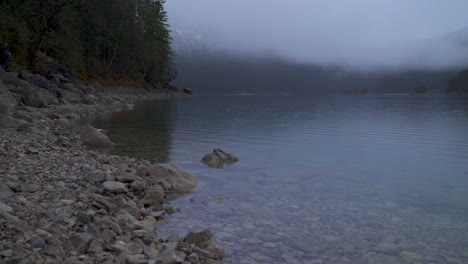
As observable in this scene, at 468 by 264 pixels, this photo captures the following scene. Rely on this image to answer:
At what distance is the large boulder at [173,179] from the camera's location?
1052 centimetres

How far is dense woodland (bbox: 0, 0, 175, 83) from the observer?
43.8 m

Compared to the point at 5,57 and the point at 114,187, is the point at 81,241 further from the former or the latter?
the point at 5,57

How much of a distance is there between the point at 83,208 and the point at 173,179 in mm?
3852

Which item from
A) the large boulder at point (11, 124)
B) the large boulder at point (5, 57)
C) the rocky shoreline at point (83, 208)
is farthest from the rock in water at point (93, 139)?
the large boulder at point (5, 57)

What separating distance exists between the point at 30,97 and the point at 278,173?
20.3m

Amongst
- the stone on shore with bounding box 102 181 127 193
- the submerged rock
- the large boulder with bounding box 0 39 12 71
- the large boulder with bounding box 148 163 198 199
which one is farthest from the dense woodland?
the submerged rock

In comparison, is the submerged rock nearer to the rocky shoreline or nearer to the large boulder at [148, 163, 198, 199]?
the rocky shoreline

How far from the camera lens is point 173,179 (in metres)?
10.9

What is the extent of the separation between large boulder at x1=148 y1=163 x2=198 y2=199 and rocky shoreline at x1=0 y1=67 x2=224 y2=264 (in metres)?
0.03

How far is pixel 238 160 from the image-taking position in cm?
1529

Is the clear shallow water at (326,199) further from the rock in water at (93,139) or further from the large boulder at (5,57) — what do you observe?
the large boulder at (5,57)

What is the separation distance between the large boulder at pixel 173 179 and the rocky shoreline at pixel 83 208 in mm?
27

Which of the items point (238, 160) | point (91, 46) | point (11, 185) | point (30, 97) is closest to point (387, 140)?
point (238, 160)

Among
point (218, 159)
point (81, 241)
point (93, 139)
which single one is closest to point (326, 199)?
point (218, 159)
